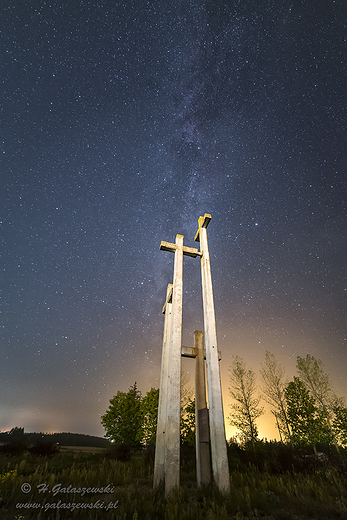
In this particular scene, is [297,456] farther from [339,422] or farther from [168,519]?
[339,422]

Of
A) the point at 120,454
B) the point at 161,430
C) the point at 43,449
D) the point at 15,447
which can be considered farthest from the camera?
the point at 43,449

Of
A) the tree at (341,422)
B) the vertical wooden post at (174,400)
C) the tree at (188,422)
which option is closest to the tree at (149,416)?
the tree at (188,422)

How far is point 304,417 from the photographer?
952 inches

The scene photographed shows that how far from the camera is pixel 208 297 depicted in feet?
24.0

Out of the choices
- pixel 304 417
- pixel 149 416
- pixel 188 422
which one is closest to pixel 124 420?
pixel 149 416

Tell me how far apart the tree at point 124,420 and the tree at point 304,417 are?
17025 mm

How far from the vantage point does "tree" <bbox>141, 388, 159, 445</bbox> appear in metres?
26.4

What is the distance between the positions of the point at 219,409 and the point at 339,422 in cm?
3302

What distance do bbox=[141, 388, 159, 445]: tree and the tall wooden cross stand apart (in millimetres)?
23616

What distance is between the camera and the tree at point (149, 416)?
86.7 feet

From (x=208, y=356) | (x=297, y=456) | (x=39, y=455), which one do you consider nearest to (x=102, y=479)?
(x=208, y=356)

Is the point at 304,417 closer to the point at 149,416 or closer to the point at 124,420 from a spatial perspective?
the point at 149,416

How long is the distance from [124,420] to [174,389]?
29639 mm

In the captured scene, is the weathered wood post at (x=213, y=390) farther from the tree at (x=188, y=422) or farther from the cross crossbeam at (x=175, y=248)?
the tree at (x=188, y=422)
